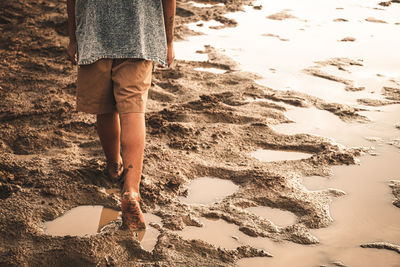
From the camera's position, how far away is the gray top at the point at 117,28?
209 cm

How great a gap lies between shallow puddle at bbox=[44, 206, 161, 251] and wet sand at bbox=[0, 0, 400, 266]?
0.01 metres

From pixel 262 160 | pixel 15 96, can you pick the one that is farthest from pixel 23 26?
pixel 262 160

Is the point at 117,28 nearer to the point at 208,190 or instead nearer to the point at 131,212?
the point at 131,212

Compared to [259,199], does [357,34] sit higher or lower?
higher

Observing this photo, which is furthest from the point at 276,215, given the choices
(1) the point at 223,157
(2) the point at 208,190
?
(1) the point at 223,157

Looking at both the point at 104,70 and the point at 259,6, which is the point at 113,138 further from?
the point at 259,6

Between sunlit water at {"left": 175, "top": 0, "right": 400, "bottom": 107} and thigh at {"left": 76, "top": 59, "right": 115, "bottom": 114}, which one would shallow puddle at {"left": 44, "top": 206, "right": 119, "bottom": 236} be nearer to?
thigh at {"left": 76, "top": 59, "right": 115, "bottom": 114}

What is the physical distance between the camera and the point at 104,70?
2.21 meters

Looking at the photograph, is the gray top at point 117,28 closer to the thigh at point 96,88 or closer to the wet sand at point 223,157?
the thigh at point 96,88

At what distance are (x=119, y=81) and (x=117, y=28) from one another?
0.80 feet

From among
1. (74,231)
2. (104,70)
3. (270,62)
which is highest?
(104,70)

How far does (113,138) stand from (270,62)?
263 cm

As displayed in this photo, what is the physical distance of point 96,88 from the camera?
2.29 meters

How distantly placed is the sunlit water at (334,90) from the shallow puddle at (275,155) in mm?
39
